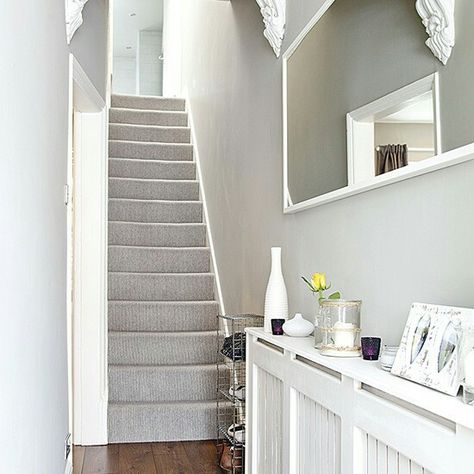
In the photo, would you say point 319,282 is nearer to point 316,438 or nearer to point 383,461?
point 316,438

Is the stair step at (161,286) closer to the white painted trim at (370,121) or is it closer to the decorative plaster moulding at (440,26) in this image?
the white painted trim at (370,121)

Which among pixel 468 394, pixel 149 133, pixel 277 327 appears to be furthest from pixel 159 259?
pixel 468 394

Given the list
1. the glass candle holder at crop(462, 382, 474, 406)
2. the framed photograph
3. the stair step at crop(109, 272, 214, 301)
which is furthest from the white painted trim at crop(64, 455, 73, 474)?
the glass candle holder at crop(462, 382, 474, 406)

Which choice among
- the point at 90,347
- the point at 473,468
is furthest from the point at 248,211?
the point at 473,468

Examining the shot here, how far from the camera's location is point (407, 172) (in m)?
1.80

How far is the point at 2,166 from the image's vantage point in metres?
1.68

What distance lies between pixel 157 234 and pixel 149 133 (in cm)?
152

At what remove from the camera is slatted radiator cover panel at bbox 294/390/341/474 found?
5.89 ft

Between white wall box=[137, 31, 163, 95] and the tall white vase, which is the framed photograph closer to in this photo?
the tall white vase

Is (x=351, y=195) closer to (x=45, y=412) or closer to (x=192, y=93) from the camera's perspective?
(x=45, y=412)

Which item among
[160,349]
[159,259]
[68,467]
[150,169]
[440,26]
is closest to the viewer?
[440,26]

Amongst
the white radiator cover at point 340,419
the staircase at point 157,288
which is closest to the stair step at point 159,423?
the staircase at point 157,288

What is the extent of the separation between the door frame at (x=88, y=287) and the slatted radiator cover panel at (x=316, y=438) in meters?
2.05

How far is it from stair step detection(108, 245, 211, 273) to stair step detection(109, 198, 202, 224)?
0.41m
